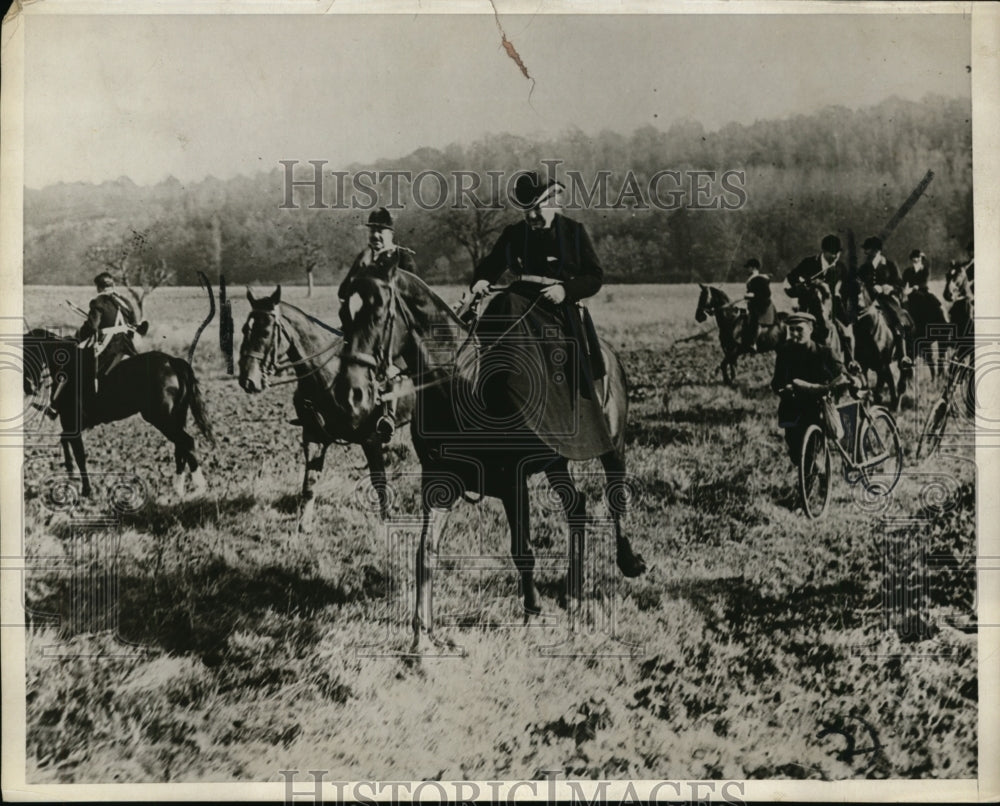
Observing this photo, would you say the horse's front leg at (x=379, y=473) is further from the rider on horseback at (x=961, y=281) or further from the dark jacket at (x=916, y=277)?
the rider on horseback at (x=961, y=281)

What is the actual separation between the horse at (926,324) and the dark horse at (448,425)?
1481 mm

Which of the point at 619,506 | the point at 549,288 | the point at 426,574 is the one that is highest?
the point at 549,288

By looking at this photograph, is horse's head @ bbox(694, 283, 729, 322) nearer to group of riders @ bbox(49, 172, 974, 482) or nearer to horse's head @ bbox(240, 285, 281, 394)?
group of riders @ bbox(49, 172, 974, 482)

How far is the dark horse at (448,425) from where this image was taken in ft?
11.6

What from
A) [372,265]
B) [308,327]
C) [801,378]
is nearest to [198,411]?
[308,327]

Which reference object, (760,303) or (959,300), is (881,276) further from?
(760,303)

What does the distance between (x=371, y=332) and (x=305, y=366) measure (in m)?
0.35

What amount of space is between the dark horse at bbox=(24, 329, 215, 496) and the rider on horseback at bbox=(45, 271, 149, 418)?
1.0 inches

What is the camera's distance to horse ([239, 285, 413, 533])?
3.55 meters

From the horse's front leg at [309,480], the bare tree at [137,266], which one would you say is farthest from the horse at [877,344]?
the bare tree at [137,266]

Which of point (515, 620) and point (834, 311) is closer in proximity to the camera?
point (515, 620)

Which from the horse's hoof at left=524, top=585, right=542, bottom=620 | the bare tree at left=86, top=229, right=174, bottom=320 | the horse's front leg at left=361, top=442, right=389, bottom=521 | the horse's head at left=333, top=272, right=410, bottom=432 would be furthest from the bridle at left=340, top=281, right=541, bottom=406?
the horse's hoof at left=524, top=585, right=542, bottom=620

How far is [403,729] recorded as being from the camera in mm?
3504

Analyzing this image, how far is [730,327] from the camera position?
361 cm
